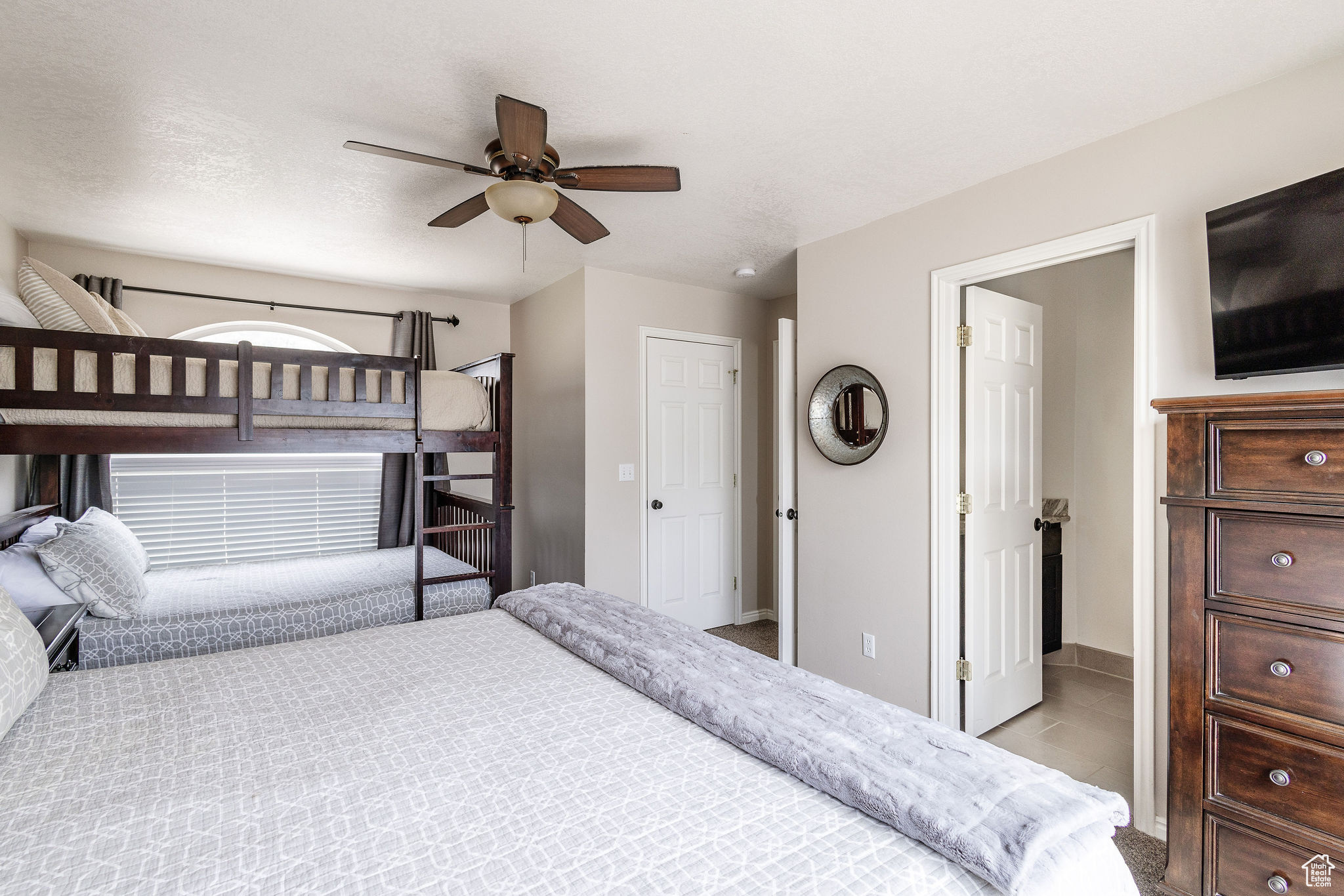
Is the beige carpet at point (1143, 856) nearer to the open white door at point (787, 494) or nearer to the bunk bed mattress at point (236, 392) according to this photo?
the open white door at point (787, 494)

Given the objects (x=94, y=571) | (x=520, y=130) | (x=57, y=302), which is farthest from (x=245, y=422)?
(x=520, y=130)

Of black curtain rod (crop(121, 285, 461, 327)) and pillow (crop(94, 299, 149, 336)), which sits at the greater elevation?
black curtain rod (crop(121, 285, 461, 327))

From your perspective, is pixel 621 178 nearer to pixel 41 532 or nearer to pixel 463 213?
pixel 463 213

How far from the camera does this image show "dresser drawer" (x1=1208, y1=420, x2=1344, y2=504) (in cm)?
143

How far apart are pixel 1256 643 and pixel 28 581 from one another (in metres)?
3.96

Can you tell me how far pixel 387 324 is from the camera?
172 inches

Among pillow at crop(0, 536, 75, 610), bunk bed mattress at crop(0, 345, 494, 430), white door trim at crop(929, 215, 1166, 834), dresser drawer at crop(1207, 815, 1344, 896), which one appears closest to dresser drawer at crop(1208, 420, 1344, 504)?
white door trim at crop(929, 215, 1166, 834)

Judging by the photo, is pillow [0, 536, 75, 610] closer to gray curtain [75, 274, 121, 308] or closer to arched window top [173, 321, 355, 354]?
gray curtain [75, 274, 121, 308]

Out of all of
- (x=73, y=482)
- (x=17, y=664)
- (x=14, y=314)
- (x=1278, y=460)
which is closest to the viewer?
(x=17, y=664)

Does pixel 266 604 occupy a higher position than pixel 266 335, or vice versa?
pixel 266 335

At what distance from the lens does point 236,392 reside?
2455 millimetres

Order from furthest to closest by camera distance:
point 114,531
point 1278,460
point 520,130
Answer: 1. point 114,531
2. point 520,130
3. point 1278,460

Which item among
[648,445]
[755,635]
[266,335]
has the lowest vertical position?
[755,635]

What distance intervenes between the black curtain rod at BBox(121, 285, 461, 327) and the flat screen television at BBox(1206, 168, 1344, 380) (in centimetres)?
427
